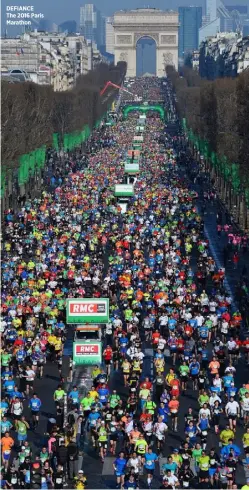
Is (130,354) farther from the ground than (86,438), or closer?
farther from the ground

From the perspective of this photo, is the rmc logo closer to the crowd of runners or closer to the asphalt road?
the crowd of runners

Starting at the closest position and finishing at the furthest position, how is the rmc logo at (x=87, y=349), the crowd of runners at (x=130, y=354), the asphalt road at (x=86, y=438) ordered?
1. the crowd of runners at (x=130, y=354)
2. the asphalt road at (x=86, y=438)
3. the rmc logo at (x=87, y=349)

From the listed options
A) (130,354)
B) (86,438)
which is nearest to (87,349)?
(130,354)

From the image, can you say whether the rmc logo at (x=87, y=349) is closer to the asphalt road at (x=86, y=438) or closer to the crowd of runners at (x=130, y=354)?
the crowd of runners at (x=130, y=354)

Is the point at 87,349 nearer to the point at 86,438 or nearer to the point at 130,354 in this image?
the point at 130,354

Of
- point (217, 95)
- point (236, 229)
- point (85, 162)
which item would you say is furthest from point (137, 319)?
point (85, 162)

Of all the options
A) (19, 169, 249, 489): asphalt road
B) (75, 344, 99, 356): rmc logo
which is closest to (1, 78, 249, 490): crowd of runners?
(19, 169, 249, 489): asphalt road

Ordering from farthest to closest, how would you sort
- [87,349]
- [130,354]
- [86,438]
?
[87,349]
[130,354]
[86,438]

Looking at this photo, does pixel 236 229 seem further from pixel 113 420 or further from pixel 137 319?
pixel 113 420

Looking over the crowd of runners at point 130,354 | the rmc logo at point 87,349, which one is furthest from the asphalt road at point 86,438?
the rmc logo at point 87,349
